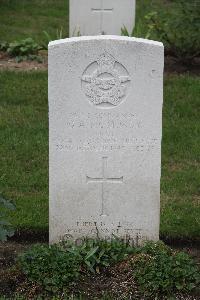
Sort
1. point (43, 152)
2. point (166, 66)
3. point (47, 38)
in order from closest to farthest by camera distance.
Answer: point (43, 152) < point (166, 66) < point (47, 38)

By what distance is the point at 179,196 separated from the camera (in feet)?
22.0

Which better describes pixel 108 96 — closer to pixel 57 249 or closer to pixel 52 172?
pixel 52 172

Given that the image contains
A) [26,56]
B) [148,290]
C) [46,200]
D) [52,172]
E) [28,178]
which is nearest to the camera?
[148,290]

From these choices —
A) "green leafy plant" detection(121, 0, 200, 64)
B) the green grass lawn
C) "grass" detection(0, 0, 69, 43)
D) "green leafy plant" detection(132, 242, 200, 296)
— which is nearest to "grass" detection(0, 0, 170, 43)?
"grass" detection(0, 0, 69, 43)

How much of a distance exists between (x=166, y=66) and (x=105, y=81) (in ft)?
16.5

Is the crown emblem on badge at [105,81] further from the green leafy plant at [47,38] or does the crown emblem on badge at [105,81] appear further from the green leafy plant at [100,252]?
the green leafy plant at [47,38]

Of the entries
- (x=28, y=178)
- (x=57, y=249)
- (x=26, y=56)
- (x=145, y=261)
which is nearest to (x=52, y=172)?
(x=57, y=249)

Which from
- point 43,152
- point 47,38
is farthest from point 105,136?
point 47,38

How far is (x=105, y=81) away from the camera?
5.43 m

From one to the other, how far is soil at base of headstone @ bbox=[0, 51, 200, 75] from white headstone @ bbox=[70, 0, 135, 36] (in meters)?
0.82

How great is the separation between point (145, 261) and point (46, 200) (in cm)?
146

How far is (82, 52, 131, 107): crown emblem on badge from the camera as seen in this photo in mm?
5383

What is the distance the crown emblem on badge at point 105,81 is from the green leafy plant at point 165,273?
1015 millimetres

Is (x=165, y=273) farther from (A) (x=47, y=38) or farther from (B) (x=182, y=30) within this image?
(A) (x=47, y=38)
